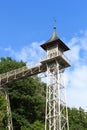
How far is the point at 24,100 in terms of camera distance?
4266cm

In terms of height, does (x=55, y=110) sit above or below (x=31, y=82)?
below

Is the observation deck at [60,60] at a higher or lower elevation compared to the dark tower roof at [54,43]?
lower

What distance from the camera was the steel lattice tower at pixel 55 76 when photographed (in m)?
33.0

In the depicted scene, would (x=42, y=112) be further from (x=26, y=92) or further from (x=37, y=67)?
(x=37, y=67)

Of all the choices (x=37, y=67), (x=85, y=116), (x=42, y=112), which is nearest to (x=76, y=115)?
(x=85, y=116)

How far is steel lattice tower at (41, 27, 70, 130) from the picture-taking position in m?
33.0

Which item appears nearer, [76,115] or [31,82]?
[31,82]

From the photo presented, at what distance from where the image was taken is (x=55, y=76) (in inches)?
1362

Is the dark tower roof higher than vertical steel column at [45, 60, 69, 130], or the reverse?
the dark tower roof

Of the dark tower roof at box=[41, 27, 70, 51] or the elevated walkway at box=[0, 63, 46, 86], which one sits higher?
the dark tower roof at box=[41, 27, 70, 51]

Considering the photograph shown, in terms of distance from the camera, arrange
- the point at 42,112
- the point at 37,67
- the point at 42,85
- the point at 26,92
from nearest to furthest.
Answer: the point at 37,67 < the point at 26,92 < the point at 42,112 < the point at 42,85

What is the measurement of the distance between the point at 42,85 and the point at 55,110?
21433 mm

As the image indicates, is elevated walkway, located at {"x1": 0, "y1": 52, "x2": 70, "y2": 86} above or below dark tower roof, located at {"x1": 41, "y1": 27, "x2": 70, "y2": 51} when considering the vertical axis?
below

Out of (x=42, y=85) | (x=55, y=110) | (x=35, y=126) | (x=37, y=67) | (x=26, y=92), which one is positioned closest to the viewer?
A: (x=55, y=110)
